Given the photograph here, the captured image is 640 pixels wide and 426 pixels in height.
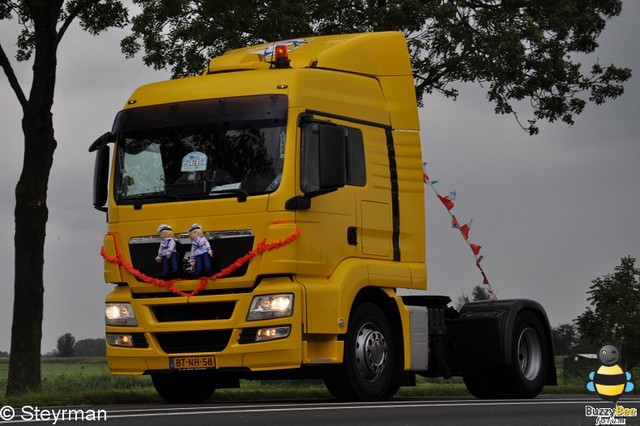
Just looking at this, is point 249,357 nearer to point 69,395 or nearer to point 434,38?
point 69,395

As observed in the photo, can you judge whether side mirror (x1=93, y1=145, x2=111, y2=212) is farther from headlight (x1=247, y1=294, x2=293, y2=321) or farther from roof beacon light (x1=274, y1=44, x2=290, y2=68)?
headlight (x1=247, y1=294, x2=293, y2=321)

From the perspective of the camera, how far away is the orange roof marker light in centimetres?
1586

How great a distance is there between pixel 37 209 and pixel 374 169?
6.44 metres

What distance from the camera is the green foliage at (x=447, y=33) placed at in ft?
80.4

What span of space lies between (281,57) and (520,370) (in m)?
5.61

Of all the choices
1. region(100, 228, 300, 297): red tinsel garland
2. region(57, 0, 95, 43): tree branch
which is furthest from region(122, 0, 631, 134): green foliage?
region(100, 228, 300, 297): red tinsel garland

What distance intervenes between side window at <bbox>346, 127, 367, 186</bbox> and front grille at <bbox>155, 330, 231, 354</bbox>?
7.68ft

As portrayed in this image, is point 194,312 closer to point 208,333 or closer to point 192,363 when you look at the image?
point 208,333

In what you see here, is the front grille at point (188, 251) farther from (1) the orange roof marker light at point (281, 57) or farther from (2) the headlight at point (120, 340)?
(1) the orange roof marker light at point (281, 57)

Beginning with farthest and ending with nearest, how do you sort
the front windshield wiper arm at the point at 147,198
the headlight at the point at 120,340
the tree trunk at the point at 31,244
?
the tree trunk at the point at 31,244, the headlight at the point at 120,340, the front windshield wiper arm at the point at 147,198

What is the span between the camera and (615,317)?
41.9 m

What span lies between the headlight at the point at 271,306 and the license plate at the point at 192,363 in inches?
27.0

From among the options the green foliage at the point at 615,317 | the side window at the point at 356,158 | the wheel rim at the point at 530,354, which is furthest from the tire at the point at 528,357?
the green foliage at the point at 615,317

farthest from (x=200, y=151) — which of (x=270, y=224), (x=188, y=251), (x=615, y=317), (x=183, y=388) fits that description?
(x=615, y=317)
